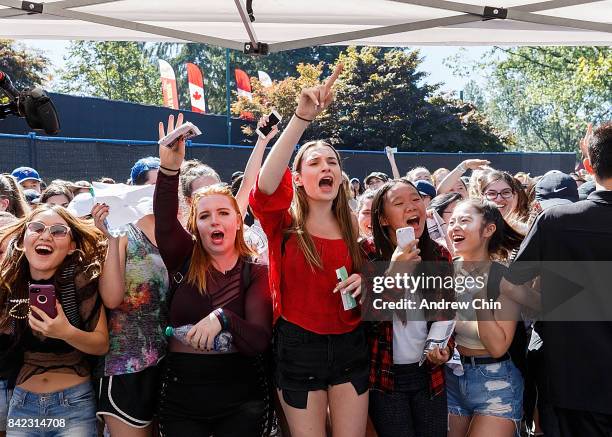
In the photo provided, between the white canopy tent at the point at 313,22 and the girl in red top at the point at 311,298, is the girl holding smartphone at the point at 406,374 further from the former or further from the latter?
the white canopy tent at the point at 313,22

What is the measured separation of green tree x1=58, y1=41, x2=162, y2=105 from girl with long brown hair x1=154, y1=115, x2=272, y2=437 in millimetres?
48396

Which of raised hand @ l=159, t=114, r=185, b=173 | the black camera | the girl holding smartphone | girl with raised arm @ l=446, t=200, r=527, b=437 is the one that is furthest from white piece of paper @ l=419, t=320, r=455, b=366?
the black camera

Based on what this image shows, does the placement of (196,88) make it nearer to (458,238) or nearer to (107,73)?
(107,73)

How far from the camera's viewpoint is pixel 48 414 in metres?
3.37

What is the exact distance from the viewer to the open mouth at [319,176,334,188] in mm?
3545

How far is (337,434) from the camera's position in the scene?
11.1ft

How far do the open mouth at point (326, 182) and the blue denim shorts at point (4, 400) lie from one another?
188cm

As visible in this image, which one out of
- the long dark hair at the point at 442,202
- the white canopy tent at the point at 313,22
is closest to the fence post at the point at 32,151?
the white canopy tent at the point at 313,22

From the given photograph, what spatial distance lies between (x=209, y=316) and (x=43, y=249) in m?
0.93

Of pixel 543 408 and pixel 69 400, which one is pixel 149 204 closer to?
pixel 69 400

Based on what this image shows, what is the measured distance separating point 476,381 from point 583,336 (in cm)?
60

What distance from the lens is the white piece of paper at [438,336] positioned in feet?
11.1

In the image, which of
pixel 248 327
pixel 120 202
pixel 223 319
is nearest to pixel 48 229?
pixel 120 202

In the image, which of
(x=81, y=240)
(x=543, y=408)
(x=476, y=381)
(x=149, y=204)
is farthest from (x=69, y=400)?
(x=543, y=408)
